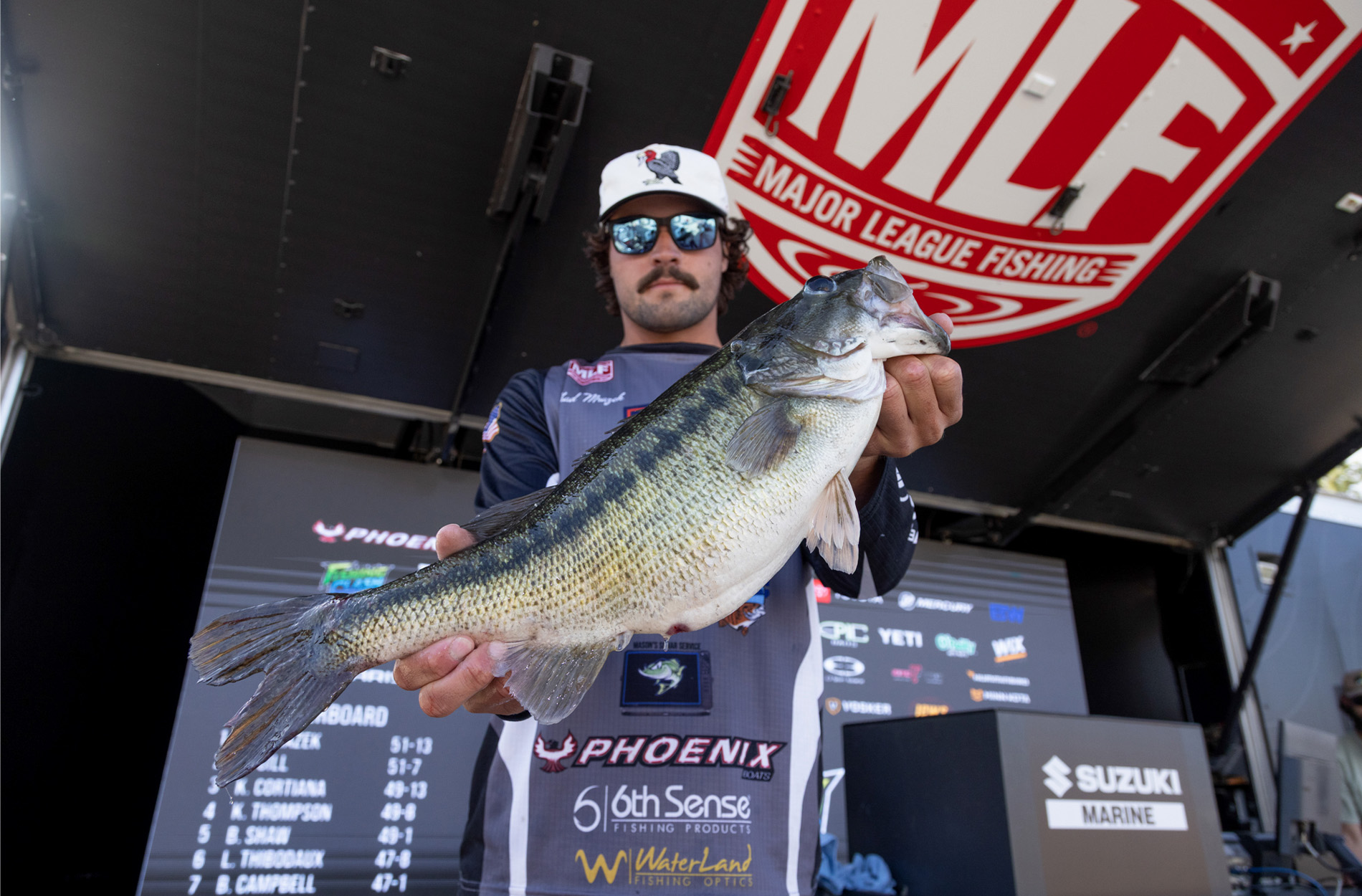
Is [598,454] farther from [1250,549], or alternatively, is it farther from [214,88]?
[1250,549]

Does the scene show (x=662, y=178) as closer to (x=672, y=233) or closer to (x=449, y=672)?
(x=672, y=233)

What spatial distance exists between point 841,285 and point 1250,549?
6.29 m

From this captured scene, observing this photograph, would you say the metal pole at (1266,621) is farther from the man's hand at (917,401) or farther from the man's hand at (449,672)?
the man's hand at (449,672)

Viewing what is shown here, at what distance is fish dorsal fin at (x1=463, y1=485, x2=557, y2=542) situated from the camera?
141cm

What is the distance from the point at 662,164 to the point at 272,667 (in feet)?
5.34

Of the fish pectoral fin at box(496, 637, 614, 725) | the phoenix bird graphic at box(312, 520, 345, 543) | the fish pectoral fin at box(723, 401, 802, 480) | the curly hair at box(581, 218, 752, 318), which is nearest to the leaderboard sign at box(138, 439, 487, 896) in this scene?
the phoenix bird graphic at box(312, 520, 345, 543)

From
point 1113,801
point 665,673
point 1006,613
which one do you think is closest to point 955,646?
point 1006,613

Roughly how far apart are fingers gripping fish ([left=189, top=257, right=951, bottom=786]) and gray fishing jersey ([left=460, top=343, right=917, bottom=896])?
0.95 feet

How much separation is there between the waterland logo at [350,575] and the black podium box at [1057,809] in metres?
2.88

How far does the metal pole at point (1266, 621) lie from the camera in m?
5.36

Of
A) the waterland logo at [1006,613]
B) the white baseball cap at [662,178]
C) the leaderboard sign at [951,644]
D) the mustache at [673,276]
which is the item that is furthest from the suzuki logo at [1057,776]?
the waterland logo at [1006,613]

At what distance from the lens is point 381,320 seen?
388cm

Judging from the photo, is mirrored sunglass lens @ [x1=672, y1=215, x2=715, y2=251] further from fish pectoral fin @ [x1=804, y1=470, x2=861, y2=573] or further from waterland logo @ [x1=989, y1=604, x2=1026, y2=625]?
waterland logo @ [x1=989, y1=604, x2=1026, y2=625]

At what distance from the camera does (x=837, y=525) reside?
1.35 m
